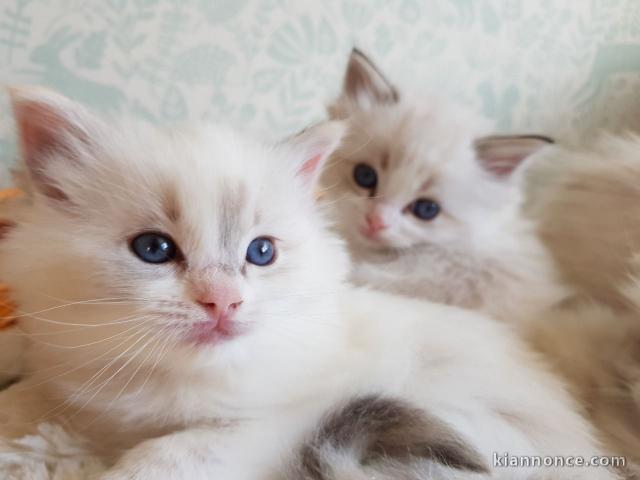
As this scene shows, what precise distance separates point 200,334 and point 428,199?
30.0 inches

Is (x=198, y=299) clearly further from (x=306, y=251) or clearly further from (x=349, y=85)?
(x=349, y=85)

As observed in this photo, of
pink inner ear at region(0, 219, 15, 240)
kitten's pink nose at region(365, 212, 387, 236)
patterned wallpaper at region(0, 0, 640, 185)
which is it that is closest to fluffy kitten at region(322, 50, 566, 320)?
kitten's pink nose at region(365, 212, 387, 236)

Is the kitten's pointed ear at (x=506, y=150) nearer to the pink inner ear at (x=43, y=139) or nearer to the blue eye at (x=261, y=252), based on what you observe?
the blue eye at (x=261, y=252)

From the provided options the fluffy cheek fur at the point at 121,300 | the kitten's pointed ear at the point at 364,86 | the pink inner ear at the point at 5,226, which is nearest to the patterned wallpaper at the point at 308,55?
the kitten's pointed ear at the point at 364,86

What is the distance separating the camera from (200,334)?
64 centimetres

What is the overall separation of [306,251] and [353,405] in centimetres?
22

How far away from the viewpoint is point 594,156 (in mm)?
1244

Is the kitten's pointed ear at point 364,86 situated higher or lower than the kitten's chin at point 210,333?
higher

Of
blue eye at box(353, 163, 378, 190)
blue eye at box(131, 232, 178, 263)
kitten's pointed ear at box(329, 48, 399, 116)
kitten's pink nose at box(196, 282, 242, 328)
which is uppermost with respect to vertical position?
kitten's pointed ear at box(329, 48, 399, 116)

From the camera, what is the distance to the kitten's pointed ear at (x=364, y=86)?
4.22 ft

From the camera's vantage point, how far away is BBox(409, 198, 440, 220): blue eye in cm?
128

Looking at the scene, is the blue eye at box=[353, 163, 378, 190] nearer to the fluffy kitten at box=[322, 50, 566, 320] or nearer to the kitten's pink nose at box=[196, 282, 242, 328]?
the fluffy kitten at box=[322, 50, 566, 320]

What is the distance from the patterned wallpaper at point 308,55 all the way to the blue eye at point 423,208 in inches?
17.2

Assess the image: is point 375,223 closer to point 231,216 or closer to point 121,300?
point 231,216
